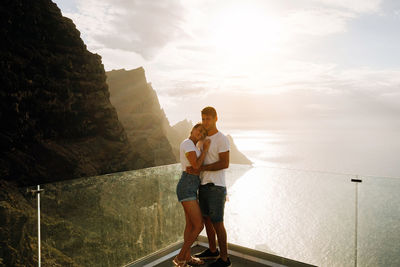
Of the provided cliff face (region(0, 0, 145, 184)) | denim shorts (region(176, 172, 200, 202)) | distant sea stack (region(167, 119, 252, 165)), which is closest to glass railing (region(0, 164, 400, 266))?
denim shorts (region(176, 172, 200, 202))

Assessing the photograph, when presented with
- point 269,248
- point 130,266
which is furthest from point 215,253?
point 130,266

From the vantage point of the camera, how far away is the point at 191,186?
251 centimetres

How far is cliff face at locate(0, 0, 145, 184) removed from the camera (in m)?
23.0

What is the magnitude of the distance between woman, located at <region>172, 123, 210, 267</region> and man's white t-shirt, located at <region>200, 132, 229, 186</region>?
5 cm

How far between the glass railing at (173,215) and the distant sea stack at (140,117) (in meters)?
33.3

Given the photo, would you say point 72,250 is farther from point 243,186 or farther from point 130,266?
point 243,186

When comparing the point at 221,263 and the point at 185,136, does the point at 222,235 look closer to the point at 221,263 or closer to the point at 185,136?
the point at 221,263

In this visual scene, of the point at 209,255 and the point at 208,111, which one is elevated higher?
the point at 208,111

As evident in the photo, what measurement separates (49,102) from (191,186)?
27286 mm

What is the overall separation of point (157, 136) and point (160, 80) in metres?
40.7

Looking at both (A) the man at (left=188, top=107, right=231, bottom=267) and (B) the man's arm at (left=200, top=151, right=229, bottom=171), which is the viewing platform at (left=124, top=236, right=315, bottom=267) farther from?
(B) the man's arm at (left=200, top=151, right=229, bottom=171)

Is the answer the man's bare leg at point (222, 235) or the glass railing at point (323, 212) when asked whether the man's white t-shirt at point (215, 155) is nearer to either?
the man's bare leg at point (222, 235)

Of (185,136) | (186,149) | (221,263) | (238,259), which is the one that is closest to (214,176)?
(186,149)

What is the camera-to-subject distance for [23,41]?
24500 millimetres
